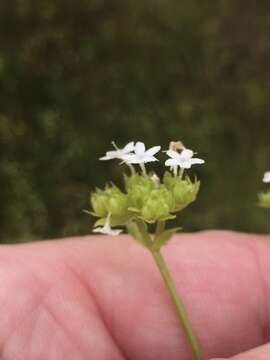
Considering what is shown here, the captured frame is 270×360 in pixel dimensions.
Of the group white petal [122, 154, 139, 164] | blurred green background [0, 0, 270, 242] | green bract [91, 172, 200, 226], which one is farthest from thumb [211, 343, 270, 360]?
blurred green background [0, 0, 270, 242]

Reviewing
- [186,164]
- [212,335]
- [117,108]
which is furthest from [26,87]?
[186,164]

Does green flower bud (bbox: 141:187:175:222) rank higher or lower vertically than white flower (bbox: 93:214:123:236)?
higher

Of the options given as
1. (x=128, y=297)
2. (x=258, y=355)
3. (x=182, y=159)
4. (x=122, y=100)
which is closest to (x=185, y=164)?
(x=182, y=159)

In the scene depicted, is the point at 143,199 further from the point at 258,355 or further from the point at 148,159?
the point at 258,355

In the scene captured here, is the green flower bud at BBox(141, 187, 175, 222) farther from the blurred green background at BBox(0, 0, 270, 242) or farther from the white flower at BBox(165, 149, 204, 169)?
the blurred green background at BBox(0, 0, 270, 242)

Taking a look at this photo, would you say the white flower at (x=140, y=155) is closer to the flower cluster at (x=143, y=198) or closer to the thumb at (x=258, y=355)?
the flower cluster at (x=143, y=198)
